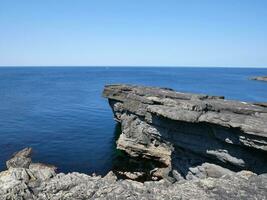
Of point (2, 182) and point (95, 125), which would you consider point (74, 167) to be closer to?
point (95, 125)

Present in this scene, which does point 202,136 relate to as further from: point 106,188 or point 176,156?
point 106,188

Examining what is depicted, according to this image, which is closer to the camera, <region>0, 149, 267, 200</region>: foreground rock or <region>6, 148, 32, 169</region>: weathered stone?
<region>0, 149, 267, 200</region>: foreground rock

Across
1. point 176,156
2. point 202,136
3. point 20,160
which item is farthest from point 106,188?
point 20,160

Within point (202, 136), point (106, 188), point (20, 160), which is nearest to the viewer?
point (106, 188)

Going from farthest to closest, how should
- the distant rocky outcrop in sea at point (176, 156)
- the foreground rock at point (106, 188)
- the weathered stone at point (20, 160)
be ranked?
1. the weathered stone at point (20, 160)
2. the distant rocky outcrop in sea at point (176, 156)
3. the foreground rock at point (106, 188)

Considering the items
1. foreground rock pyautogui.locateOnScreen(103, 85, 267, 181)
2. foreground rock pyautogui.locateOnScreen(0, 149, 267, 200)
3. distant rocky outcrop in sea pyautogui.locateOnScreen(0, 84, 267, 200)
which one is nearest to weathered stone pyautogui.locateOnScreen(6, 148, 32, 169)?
distant rocky outcrop in sea pyautogui.locateOnScreen(0, 84, 267, 200)

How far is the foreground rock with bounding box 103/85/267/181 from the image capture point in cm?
2641

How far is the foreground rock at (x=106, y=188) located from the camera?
1191cm

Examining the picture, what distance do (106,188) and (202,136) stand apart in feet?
64.5

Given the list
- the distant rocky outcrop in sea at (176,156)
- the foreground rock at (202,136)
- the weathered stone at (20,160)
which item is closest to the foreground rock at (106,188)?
the distant rocky outcrop in sea at (176,156)

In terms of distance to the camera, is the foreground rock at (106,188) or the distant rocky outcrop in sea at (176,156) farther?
the distant rocky outcrop in sea at (176,156)

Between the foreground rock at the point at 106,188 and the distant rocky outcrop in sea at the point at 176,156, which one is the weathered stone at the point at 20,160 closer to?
the distant rocky outcrop in sea at the point at 176,156

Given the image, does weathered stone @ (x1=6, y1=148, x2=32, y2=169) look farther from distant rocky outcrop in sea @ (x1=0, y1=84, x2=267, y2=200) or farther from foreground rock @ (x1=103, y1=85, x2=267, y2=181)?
foreground rock @ (x1=103, y1=85, x2=267, y2=181)

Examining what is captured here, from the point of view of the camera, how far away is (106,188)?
1237 centimetres
